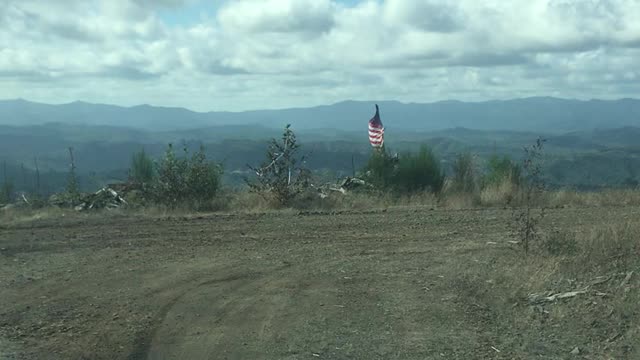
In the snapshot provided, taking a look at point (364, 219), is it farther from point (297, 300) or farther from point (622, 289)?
point (622, 289)

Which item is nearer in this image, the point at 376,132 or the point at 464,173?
the point at 464,173

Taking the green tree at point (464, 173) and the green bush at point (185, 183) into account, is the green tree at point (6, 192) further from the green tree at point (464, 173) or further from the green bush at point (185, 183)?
the green tree at point (464, 173)

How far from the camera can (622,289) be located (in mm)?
7695

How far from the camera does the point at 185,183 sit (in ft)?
60.8

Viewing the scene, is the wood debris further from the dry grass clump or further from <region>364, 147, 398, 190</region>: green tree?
<region>364, 147, 398, 190</region>: green tree

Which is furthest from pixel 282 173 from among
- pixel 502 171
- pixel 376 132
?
pixel 502 171

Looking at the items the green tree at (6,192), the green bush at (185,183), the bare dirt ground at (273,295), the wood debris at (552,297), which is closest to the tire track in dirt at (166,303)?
the bare dirt ground at (273,295)

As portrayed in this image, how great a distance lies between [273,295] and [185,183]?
10.2 metres

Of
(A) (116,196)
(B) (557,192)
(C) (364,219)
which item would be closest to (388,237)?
(C) (364,219)

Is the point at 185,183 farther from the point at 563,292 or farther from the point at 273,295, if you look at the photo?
the point at 563,292

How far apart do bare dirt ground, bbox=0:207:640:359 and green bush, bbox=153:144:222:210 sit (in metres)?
4.49

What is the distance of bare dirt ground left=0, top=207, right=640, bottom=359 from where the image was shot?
7016mm

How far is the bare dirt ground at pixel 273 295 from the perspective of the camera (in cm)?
702

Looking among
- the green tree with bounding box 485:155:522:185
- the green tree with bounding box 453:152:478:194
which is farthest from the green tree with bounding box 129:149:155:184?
the green tree with bounding box 485:155:522:185
